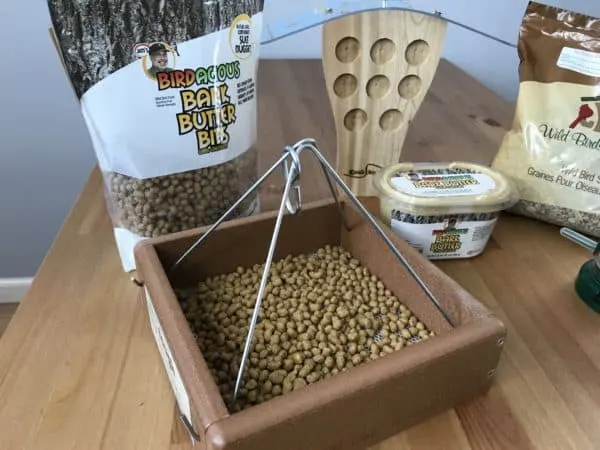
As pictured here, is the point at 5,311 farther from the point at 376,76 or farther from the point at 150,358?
the point at 376,76

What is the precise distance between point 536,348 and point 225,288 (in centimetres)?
35

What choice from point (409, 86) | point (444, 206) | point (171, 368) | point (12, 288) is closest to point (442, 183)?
A: point (444, 206)

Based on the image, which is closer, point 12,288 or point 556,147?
point 556,147

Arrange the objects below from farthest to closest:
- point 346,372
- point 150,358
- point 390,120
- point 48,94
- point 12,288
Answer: point 12,288
point 48,94
point 390,120
point 150,358
point 346,372

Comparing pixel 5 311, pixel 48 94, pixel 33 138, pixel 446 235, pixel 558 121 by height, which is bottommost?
pixel 5 311

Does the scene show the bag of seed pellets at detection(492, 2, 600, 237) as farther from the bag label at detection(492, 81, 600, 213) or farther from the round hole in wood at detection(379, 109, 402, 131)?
the round hole in wood at detection(379, 109, 402, 131)

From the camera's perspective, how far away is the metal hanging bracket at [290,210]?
17.9 inches

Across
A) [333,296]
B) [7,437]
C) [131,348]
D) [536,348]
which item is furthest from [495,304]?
[7,437]

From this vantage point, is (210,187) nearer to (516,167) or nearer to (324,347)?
(324,347)

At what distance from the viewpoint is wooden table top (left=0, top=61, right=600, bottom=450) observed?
0.49m

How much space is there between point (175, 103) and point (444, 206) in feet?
1.08

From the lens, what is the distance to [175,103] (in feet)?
1.97

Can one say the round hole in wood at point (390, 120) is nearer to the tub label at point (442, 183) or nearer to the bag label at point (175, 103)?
the tub label at point (442, 183)

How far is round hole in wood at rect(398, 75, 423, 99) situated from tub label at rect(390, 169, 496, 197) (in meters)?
0.12
